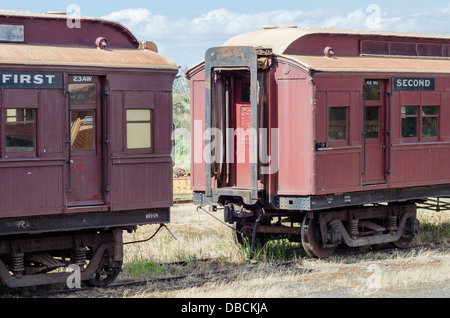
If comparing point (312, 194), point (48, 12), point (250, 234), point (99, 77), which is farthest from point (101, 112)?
point (250, 234)

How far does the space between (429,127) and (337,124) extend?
106 inches

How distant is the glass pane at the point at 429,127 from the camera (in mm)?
17172

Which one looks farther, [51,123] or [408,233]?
[408,233]

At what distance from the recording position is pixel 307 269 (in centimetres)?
1469

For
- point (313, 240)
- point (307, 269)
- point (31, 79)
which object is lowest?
point (307, 269)

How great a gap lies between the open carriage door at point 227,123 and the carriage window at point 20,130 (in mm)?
4207

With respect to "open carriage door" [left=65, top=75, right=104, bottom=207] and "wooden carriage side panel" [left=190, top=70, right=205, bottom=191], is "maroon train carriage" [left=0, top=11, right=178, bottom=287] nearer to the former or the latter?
"open carriage door" [left=65, top=75, right=104, bottom=207]

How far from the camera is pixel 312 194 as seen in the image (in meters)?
14.9

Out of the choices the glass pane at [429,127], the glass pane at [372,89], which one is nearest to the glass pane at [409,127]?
the glass pane at [429,127]

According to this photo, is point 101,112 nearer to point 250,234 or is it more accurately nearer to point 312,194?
point 312,194

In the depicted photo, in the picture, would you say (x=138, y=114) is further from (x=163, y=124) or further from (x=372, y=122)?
(x=372, y=122)

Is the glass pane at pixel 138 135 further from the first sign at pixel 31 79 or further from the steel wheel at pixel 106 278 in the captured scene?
the steel wheel at pixel 106 278

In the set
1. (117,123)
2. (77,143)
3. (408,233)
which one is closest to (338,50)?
(408,233)

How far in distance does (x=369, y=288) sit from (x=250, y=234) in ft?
14.8
